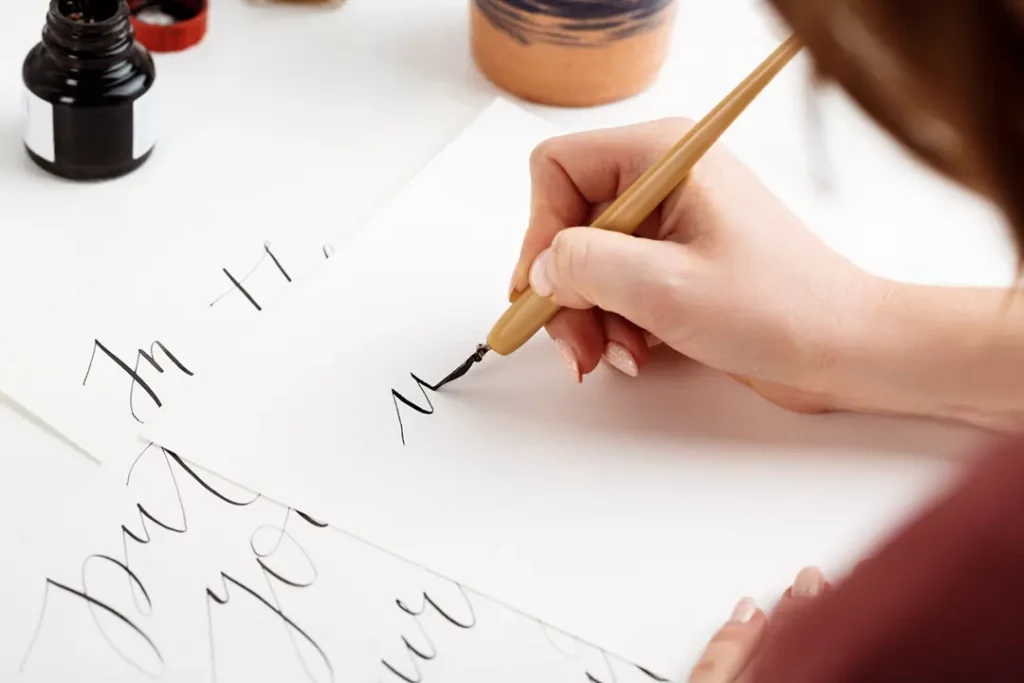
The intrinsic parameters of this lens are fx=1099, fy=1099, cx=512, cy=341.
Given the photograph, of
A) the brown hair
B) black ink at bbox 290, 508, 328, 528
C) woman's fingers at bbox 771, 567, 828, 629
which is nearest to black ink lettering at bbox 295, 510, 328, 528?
black ink at bbox 290, 508, 328, 528

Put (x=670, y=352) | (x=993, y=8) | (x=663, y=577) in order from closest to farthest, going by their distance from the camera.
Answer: (x=993, y=8)
(x=663, y=577)
(x=670, y=352)

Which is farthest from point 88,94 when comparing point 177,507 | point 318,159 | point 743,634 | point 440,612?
point 743,634

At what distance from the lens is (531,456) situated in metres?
0.56

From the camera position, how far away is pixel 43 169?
65cm

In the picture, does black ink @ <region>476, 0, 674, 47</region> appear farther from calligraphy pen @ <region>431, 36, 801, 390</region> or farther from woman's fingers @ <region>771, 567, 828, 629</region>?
woman's fingers @ <region>771, 567, 828, 629</region>

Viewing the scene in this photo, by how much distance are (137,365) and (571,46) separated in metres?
0.34

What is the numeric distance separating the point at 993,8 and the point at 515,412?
36 cm

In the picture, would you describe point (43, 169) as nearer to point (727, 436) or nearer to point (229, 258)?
point (229, 258)

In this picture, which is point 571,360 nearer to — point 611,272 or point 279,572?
point 611,272

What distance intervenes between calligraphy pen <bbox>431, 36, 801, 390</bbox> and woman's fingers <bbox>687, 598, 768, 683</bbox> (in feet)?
0.59

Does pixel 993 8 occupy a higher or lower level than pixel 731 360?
higher

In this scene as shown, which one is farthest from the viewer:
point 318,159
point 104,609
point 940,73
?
point 318,159

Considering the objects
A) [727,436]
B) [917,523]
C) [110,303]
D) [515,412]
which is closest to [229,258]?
[110,303]

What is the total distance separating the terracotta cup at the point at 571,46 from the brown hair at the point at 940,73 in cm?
42
